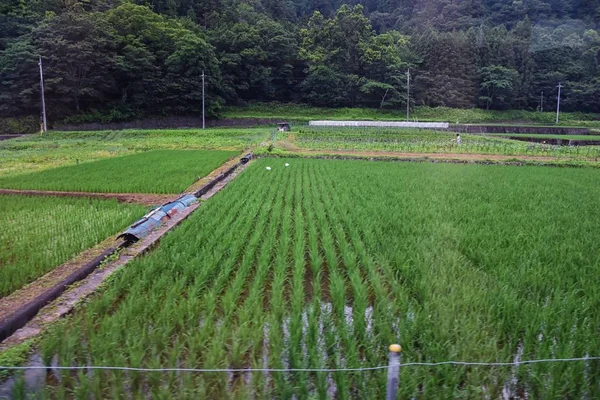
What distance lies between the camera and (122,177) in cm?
1184

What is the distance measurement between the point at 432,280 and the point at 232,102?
1719 inches

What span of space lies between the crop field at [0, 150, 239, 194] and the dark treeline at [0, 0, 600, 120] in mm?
23063

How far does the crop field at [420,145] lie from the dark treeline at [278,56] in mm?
15618

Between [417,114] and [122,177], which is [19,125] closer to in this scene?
[122,177]

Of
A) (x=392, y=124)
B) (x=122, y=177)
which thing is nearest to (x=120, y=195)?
(x=122, y=177)

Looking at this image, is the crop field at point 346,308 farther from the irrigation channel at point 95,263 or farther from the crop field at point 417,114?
the crop field at point 417,114

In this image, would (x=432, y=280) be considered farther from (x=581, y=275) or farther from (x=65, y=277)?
(x=65, y=277)

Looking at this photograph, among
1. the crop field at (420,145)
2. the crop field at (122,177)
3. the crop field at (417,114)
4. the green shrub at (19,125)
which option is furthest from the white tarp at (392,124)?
the crop field at (122,177)

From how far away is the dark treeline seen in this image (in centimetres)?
3472

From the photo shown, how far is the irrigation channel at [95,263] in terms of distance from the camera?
357 centimetres

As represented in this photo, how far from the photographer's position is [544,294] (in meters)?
4.14

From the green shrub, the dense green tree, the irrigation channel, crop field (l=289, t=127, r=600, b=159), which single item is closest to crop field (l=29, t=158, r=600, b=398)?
the irrigation channel

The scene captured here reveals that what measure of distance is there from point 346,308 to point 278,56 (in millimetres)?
48277

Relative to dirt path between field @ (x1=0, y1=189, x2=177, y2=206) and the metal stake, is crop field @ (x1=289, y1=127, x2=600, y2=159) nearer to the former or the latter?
dirt path between field @ (x1=0, y1=189, x2=177, y2=206)
